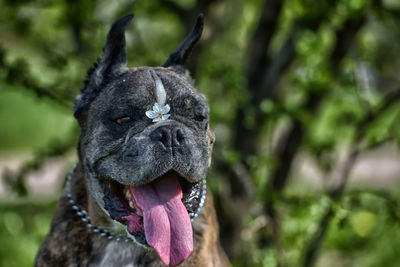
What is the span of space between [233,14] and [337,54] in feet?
6.59

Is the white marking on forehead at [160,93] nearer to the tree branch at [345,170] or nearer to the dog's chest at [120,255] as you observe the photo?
the dog's chest at [120,255]

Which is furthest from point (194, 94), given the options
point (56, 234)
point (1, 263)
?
point (1, 263)

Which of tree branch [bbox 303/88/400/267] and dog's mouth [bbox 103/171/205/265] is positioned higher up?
dog's mouth [bbox 103/171/205/265]

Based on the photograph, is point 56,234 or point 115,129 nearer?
point 115,129

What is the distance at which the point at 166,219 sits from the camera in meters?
3.06

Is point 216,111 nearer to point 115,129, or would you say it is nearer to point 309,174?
point 115,129

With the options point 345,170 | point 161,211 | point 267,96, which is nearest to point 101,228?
point 161,211

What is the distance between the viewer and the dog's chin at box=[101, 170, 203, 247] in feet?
10.2

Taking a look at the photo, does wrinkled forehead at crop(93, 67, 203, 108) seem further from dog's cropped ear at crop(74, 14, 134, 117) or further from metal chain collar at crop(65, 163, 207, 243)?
metal chain collar at crop(65, 163, 207, 243)

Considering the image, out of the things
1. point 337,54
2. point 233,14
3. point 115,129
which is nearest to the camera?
point 115,129

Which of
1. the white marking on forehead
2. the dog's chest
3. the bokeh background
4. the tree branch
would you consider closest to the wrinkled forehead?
the white marking on forehead

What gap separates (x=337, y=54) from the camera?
571 cm

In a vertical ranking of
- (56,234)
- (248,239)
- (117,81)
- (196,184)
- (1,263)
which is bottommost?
(1,263)

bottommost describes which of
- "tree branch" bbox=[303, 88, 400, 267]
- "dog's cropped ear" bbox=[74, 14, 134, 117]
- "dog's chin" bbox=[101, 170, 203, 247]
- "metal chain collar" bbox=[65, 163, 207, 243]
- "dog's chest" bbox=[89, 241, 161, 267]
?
"tree branch" bbox=[303, 88, 400, 267]
